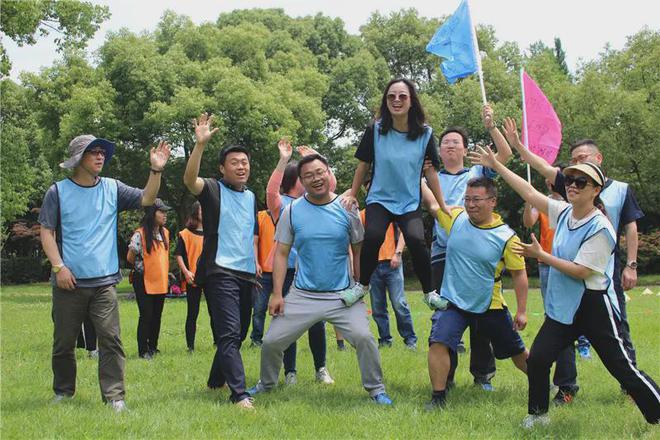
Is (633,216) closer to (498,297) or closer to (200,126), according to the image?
(498,297)

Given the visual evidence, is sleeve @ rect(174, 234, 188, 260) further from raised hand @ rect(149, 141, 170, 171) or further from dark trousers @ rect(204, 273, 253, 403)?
raised hand @ rect(149, 141, 170, 171)

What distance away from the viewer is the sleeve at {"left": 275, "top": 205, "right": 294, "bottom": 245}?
654 cm

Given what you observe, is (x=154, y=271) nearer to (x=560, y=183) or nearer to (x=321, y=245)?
(x=321, y=245)

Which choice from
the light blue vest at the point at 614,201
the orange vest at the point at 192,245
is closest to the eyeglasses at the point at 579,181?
the light blue vest at the point at 614,201

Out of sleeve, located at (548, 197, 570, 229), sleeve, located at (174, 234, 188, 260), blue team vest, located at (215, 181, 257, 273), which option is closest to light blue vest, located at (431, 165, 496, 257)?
sleeve, located at (548, 197, 570, 229)

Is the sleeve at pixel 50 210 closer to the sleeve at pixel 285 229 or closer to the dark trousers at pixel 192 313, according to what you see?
the sleeve at pixel 285 229

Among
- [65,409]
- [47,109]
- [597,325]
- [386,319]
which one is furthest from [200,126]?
[47,109]

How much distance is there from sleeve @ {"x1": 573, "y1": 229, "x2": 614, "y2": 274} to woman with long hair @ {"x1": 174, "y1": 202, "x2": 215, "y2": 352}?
6548 mm

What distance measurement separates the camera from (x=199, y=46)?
2895cm

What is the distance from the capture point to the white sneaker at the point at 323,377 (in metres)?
7.38

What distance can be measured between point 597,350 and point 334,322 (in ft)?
7.75

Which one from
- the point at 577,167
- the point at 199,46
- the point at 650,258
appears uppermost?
the point at 199,46

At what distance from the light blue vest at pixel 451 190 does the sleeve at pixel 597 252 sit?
6.73 ft

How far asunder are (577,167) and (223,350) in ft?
11.8
